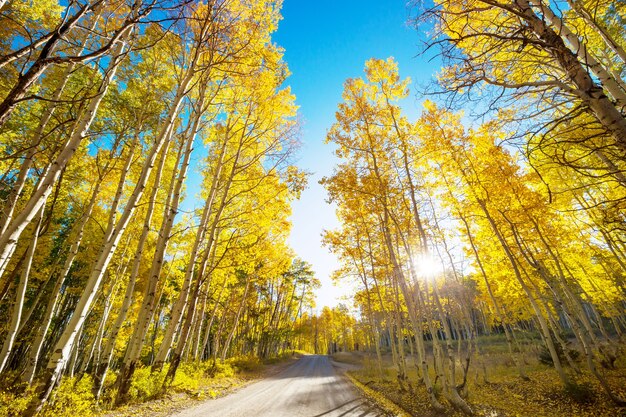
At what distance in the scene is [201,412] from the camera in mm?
6266

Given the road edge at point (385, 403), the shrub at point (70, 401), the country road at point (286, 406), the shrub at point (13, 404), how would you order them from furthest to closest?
1. the road edge at point (385, 403)
2. the country road at point (286, 406)
3. the shrub at point (70, 401)
4. the shrub at point (13, 404)

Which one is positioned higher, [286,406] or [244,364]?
[244,364]

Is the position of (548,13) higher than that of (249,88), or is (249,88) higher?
(249,88)

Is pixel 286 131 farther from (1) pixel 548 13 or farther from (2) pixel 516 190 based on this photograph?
(2) pixel 516 190

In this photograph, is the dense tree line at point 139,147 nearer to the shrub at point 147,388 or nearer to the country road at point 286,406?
the shrub at point 147,388

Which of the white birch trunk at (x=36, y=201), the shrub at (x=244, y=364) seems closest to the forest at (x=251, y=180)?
the white birch trunk at (x=36, y=201)

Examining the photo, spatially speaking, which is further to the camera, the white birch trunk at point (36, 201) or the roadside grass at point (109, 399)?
the roadside grass at point (109, 399)

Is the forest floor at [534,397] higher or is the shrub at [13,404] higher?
the shrub at [13,404]

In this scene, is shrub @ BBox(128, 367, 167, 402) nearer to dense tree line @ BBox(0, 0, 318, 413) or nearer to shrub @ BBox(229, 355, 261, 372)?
dense tree line @ BBox(0, 0, 318, 413)

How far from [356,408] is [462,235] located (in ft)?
28.8

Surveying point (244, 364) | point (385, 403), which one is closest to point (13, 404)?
point (385, 403)

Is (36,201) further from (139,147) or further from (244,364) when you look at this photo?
(244,364)

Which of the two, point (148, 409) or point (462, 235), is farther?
point (462, 235)

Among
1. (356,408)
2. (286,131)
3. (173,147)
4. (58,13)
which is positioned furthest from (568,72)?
(58,13)
